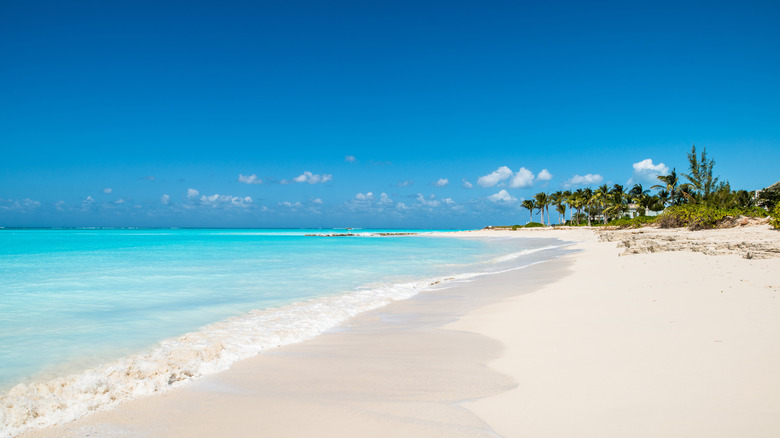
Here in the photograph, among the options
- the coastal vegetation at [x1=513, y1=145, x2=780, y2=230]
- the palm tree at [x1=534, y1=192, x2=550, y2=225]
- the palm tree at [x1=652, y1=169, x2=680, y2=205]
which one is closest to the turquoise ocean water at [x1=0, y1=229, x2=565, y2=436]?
the coastal vegetation at [x1=513, y1=145, x2=780, y2=230]

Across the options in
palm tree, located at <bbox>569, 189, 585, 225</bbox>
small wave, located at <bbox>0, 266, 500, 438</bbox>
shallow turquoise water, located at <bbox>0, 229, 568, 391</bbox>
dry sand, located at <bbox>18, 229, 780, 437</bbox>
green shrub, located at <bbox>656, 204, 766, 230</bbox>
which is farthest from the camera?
palm tree, located at <bbox>569, 189, 585, 225</bbox>

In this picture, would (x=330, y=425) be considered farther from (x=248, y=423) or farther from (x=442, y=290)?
(x=442, y=290)

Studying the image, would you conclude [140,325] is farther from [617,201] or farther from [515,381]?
[617,201]

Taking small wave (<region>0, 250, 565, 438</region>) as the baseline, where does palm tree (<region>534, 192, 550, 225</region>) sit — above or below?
above

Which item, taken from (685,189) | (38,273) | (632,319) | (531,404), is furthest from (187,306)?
(685,189)

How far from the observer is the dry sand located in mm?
2873

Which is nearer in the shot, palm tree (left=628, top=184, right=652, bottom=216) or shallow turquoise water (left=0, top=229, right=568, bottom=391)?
shallow turquoise water (left=0, top=229, right=568, bottom=391)

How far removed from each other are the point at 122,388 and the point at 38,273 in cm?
1607

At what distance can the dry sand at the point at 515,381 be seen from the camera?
9.43ft

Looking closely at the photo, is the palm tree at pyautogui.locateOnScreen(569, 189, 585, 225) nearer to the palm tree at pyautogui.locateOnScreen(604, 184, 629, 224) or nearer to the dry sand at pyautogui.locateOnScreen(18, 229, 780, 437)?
the palm tree at pyautogui.locateOnScreen(604, 184, 629, 224)

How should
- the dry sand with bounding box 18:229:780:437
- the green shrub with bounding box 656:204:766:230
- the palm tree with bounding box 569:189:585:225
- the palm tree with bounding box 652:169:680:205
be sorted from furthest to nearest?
1. the palm tree with bounding box 569:189:585:225
2. the palm tree with bounding box 652:169:680:205
3. the green shrub with bounding box 656:204:766:230
4. the dry sand with bounding box 18:229:780:437

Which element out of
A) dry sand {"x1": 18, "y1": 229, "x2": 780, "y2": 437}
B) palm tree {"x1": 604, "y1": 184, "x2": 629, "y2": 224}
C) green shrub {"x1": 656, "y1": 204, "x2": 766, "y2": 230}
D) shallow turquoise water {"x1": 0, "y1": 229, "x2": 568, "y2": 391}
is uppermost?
palm tree {"x1": 604, "y1": 184, "x2": 629, "y2": 224}

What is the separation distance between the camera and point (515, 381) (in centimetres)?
372

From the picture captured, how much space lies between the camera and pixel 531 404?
10.4 ft
